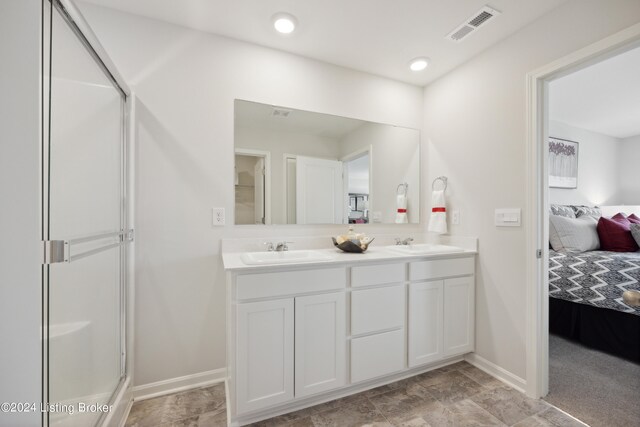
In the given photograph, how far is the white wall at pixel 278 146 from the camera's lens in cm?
196

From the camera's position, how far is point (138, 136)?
5.55 ft

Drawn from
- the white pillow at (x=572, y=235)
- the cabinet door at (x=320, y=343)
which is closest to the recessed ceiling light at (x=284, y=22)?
the cabinet door at (x=320, y=343)

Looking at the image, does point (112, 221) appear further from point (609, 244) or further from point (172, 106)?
point (609, 244)

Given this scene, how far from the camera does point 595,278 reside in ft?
7.23

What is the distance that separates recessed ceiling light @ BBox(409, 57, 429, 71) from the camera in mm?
2148

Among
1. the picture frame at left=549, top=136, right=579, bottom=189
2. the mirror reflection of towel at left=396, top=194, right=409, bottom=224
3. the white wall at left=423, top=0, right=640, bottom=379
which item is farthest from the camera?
the picture frame at left=549, top=136, right=579, bottom=189

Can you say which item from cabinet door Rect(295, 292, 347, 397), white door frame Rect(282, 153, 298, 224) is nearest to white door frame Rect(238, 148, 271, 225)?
white door frame Rect(282, 153, 298, 224)

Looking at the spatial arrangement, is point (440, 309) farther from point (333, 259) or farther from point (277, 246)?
point (277, 246)

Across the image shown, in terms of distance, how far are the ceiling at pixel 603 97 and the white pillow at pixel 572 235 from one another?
1.33m

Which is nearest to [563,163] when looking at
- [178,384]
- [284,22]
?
[284,22]

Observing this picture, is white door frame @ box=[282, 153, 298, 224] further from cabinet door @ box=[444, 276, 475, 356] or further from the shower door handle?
cabinet door @ box=[444, 276, 475, 356]

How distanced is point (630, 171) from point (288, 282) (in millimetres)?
5705

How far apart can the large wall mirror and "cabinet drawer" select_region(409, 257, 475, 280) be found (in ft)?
1.96

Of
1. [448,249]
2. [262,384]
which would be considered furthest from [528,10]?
[262,384]
